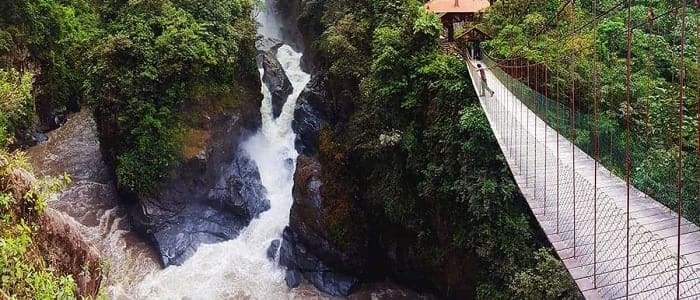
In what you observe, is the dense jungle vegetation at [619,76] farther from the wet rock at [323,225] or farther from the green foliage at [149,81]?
the green foliage at [149,81]

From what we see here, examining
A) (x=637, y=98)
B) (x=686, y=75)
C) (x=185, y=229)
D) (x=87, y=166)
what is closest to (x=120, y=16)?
(x=87, y=166)

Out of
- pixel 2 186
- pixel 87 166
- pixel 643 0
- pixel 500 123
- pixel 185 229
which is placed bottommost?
pixel 185 229

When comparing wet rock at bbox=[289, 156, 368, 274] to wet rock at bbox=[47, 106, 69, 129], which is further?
wet rock at bbox=[47, 106, 69, 129]

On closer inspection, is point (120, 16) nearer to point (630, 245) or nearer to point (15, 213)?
point (15, 213)

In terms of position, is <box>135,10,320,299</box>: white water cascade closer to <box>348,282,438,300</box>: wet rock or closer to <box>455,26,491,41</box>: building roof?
<box>348,282,438,300</box>: wet rock

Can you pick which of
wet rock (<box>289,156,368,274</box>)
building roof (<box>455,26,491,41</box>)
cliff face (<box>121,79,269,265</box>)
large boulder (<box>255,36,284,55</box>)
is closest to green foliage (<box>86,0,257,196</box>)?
cliff face (<box>121,79,269,265</box>)

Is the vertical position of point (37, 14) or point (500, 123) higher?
point (37, 14)

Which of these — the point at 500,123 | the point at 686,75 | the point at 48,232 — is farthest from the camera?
the point at 686,75
